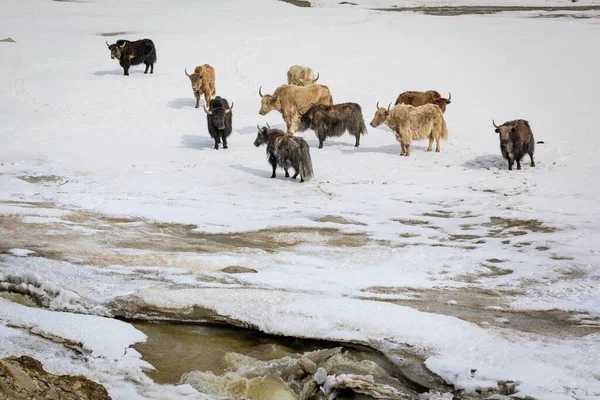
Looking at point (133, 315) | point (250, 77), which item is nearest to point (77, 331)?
point (133, 315)

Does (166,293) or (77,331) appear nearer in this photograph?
(77,331)

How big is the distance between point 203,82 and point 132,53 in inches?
170

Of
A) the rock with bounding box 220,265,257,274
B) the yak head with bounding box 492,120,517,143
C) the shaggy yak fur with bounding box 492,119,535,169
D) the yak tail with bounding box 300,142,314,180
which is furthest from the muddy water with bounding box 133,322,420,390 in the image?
the shaggy yak fur with bounding box 492,119,535,169

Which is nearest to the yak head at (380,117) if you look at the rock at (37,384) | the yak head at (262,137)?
the yak head at (262,137)

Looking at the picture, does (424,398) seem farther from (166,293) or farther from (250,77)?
(250,77)

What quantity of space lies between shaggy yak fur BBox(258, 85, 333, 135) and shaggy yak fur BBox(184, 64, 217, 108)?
229cm

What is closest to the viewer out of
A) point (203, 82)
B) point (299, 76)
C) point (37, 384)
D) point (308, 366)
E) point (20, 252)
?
point (37, 384)

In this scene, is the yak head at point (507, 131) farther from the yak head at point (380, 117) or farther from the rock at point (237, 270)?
the rock at point (237, 270)

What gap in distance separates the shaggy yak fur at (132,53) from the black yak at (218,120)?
7249mm

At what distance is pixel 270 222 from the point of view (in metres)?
9.94

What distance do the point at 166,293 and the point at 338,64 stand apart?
1857 centimetres

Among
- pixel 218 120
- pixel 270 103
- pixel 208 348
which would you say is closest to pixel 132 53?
pixel 270 103

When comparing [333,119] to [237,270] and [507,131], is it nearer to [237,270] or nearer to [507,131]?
[507,131]

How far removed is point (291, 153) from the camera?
13.0 meters
